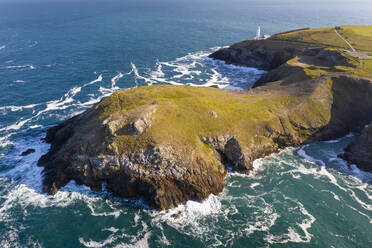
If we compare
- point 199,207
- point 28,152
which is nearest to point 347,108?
point 199,207

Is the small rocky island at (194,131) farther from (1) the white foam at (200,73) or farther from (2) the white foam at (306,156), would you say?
(1) the white foam at (200,73)

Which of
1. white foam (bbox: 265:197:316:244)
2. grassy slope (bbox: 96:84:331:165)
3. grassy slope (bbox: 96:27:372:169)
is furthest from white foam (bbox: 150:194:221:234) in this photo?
white foam (bbox: 265:197:316:244)

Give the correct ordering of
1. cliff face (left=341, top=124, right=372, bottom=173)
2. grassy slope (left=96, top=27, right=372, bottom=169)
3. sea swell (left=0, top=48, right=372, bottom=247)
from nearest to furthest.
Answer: sea swell (left=0, top=48, right=372, bottom=247)
grassy slope (left=96, top=27, right=372, bottom=169)
cliff face (left=341, top=124, right=372, bottom=173)

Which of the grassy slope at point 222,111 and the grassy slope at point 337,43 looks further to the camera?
the grassy slope at point 337,43

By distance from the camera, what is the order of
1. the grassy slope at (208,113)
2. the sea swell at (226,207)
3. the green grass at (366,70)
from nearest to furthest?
the sea swell at (226,207)
the grassy slope at (208,113)
the green grass at (366,70)

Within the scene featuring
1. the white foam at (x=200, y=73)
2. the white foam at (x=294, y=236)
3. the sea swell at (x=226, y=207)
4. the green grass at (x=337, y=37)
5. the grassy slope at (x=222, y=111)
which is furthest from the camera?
the green grass at (x=337, y=37)

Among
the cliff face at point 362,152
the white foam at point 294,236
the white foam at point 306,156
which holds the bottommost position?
the white foam at point 294,236

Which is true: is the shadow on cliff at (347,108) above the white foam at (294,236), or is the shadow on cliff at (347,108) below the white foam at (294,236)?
above

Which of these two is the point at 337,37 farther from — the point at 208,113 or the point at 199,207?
the point at 199,207

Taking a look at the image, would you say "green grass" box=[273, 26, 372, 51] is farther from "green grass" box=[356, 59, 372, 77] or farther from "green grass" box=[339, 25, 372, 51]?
"green grass" box=[356, 59, 372, 77]

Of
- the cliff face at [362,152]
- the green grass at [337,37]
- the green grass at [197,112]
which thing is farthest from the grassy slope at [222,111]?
the green grass at [337,37]
